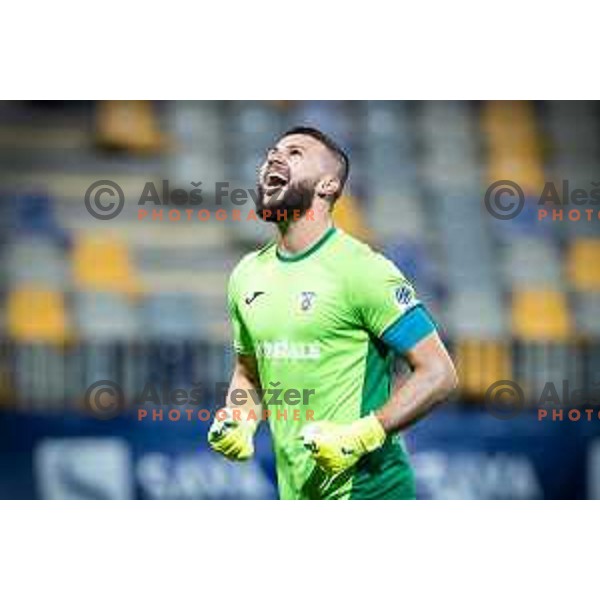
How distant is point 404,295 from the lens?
537cm

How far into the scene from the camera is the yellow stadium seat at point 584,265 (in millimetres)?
9352

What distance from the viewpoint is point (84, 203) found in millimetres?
8859

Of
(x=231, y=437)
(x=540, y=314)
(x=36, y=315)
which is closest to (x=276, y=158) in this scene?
(x=231, y=437)

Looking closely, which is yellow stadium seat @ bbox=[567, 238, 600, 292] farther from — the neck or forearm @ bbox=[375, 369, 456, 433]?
forearm @ bbox=[375, 369, 456, 433]

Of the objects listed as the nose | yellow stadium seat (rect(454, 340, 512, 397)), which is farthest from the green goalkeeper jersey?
yellow stadium seat (rect(454, 340, 512, 397))

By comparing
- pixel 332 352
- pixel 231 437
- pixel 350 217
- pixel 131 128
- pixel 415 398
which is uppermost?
pixel 131 128

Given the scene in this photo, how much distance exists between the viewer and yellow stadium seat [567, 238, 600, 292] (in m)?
9.35

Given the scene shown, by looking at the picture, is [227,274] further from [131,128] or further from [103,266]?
[131,128]

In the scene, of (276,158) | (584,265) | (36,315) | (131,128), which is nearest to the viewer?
(276,158)

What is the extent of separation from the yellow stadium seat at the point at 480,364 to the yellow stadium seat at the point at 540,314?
12.5 inches

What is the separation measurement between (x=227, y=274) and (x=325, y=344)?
3.79 meters

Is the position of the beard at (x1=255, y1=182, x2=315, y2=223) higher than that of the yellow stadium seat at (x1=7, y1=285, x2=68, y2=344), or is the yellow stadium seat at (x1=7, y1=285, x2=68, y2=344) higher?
the beard at (x1=255, y1=182, x2=315, y2=223)

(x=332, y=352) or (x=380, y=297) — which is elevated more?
(x=380, y=297)

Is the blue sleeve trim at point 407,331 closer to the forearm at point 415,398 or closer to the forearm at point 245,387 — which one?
the forearm at point 415,398
